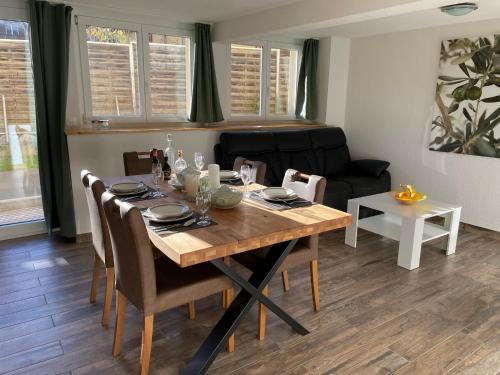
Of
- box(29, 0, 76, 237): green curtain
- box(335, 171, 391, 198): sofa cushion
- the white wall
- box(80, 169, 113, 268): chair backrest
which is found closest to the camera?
box(80, 169, 113, 268): chair backrest

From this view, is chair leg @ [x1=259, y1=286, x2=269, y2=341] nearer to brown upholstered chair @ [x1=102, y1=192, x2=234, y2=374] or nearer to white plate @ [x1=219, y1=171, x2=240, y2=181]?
brown upholstered chair @ [x1=102, y1=192, x2=234, y2=374]

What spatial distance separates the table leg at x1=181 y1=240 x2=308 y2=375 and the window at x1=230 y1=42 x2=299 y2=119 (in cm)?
315

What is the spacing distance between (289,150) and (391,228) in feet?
5.11

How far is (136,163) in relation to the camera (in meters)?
3.42

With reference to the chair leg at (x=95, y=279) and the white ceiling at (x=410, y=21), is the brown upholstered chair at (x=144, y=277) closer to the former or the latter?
the chair leg at (x=95, y=279)

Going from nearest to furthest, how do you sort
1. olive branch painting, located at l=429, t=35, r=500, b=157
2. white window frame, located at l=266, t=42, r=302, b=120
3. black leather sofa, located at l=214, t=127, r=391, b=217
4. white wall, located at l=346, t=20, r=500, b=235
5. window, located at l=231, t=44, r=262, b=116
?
olive branch painting, located at l=429, t=35, r=500, b=157
white wall, located at l=346, t=20, r=500, b=235
black leather sofa, located at l=214, t=127, r=391, b=217
window, located at l=231, t=44, r=262, b=116
white window frame, located at l=266, t=42, r=302, b=120

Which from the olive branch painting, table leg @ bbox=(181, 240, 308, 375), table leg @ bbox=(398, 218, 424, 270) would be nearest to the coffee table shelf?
table leg @ bbox=(398, 218, 424, 270)

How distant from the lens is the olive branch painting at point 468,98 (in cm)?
402

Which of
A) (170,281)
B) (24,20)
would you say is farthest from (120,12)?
(170,281)

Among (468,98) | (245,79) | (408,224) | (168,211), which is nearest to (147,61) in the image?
(245,79)

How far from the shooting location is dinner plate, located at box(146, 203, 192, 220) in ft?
6.73

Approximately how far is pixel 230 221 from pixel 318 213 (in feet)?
1.68

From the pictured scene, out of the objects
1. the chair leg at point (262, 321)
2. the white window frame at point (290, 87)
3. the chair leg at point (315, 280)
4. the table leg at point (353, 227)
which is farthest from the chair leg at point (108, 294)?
the white window frame at point (290, 87)

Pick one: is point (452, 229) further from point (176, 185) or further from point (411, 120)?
point (176, 185)
